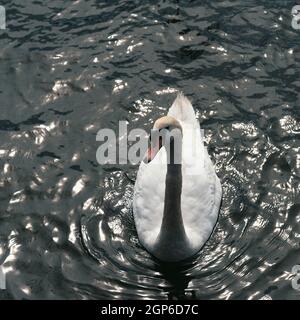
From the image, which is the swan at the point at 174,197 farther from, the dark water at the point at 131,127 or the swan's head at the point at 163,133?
the dark water at the point at 131,127

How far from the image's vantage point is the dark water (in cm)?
1170

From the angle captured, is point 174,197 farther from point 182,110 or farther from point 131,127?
point 131,127

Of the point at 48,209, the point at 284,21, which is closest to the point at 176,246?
the point at 48,209

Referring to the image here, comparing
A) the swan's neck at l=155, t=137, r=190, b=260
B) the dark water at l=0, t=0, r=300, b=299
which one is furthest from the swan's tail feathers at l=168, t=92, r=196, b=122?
the swan's neck at l=155, t=137, r=190, b=260

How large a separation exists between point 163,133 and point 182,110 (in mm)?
3159

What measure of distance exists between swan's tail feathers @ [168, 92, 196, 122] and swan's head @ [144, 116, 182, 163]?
3.00 m

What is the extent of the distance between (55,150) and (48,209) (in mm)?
1679

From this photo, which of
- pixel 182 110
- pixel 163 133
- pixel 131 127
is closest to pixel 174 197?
pixel 163 133

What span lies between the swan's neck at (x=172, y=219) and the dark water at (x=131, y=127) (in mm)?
345

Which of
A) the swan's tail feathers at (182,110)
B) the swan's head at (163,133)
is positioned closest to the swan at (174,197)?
the swan's head at (163,133)

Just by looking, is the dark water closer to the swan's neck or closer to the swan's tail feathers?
the swan's neck

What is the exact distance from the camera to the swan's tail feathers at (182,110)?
13.9 m

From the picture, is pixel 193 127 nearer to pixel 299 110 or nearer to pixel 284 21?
pixel 299 110

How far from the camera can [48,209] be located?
12867 mm
